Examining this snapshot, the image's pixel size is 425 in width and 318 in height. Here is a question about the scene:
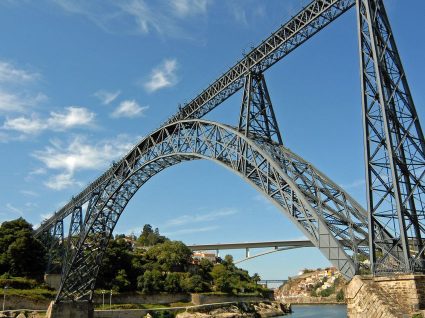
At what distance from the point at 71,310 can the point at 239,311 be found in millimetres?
32463

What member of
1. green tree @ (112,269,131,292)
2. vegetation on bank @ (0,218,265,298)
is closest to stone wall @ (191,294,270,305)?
vegetation on bank @ (0,218,265,298)

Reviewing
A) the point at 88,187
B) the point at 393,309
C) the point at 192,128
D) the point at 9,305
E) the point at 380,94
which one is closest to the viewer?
the point at 393,309

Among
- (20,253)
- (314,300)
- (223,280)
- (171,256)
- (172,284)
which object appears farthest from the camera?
(314,300)

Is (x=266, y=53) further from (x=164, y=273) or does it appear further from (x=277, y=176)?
(x=164, y=273)

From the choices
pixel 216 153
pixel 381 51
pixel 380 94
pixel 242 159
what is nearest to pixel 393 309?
pixel 380 94

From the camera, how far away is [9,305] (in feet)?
146

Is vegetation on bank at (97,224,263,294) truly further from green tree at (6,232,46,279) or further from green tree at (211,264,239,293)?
green tree at (6,232,46,279)

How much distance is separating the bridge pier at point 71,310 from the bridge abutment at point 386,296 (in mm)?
29827

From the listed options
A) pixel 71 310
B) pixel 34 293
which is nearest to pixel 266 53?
pixel 71 310

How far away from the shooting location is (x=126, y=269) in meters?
63.7

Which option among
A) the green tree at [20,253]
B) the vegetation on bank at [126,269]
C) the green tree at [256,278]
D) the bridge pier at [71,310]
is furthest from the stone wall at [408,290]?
the green tree at [256,278]

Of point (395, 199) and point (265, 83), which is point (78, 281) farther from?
point (395, 199)

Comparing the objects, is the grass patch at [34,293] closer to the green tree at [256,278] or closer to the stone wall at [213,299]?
the stone wall at [213,299]

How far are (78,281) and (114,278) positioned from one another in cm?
1892
